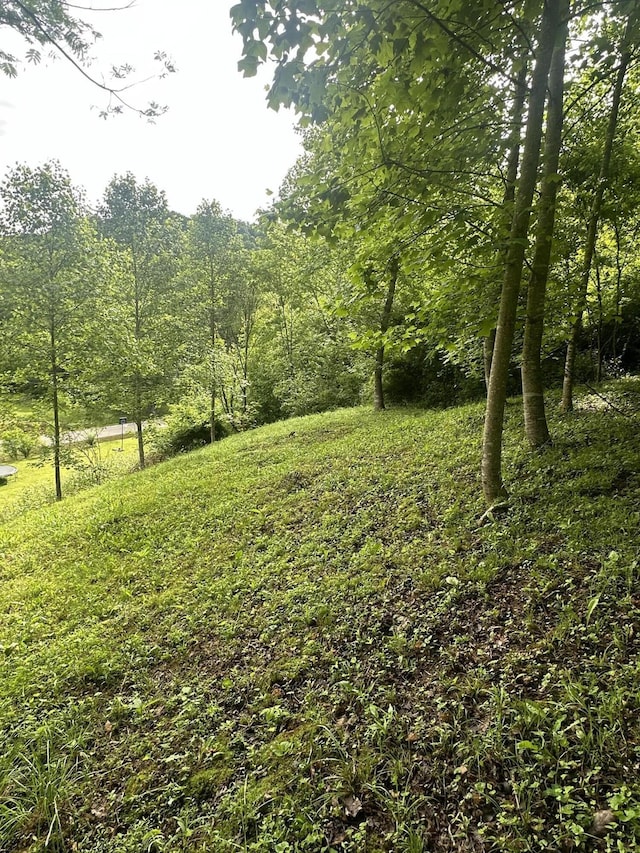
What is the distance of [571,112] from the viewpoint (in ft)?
18.3

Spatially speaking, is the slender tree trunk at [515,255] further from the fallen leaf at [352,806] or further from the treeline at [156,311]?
the treeline at [156,311]

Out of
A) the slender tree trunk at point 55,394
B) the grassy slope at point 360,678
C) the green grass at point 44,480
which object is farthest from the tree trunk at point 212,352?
the grassy slope at point 360,678

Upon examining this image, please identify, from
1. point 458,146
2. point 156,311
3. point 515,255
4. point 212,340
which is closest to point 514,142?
Result: point 458,146

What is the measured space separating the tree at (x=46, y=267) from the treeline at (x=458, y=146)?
10.4 metres

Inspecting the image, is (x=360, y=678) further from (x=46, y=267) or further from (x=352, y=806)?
(x=46, y=267)

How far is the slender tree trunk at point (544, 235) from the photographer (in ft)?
12.2

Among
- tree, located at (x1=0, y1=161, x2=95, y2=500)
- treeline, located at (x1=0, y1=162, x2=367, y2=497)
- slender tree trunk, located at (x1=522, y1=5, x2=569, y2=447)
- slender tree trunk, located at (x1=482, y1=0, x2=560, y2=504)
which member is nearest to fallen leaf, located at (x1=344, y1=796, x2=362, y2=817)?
slender tree trunk, located at (x1=482, y1=0, x2=560, y2=504)

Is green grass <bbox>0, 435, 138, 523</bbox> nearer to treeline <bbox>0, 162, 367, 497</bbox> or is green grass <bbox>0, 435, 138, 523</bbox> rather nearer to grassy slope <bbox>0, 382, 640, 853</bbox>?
treeline <bbox>0, 162, 367, 497</bbox>

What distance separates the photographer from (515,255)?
11.7 ft

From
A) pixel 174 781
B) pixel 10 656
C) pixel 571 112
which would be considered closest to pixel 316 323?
pixel 571 112

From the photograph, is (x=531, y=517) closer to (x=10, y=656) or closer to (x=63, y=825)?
(x=63, y=825)

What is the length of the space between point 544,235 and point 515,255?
0.56m

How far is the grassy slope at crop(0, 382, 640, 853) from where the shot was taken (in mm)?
1951

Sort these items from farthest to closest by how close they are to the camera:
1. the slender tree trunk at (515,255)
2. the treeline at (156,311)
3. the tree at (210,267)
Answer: the tree at (210,267) → the treeline at (156,311) → the slender tree trunk at (515,255)
